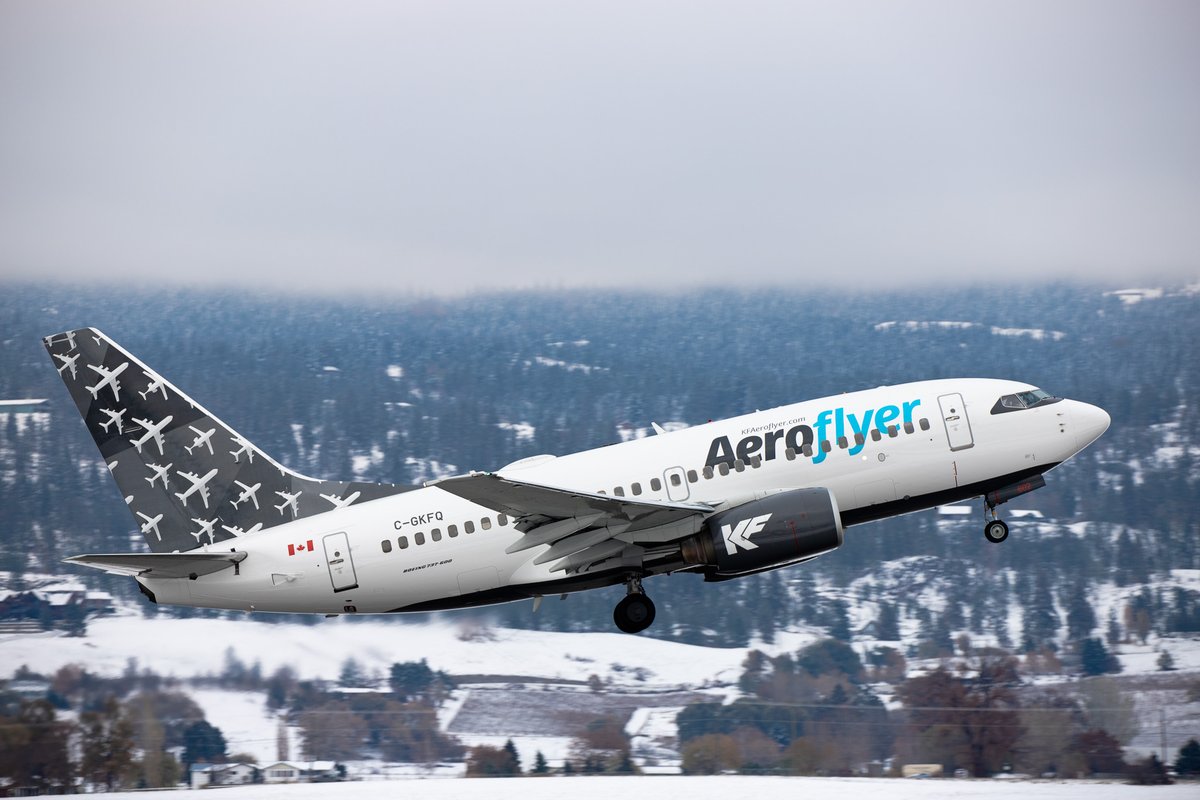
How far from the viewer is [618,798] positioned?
50.8 metres

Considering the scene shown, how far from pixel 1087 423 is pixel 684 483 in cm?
1168

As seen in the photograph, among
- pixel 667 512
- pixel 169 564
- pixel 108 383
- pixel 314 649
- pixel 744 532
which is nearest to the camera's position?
pixel 744 532

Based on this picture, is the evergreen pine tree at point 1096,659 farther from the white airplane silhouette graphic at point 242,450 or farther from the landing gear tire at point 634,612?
the white airplane silhouette graphic at point 242,450

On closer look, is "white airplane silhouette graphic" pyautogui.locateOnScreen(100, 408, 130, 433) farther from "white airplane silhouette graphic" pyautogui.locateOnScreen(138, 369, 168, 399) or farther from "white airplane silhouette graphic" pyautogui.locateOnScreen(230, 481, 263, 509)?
"white airplane silhouette graphic" pyautogui.locateOnScreen(230, 481, 263, 509)

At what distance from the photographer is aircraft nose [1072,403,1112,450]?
40375 mm

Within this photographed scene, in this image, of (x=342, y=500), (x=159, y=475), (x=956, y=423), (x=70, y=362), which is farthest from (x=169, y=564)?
(x=956, y=423)

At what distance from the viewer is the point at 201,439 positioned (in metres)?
43.1

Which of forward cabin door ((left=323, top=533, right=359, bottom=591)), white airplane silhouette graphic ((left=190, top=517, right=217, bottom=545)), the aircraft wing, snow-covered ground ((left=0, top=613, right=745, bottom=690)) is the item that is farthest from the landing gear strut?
snow-covered ground ((left=0, top=613, right=745, bottom=690))

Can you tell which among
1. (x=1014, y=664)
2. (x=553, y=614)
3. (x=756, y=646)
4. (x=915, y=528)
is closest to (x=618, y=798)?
(x=1014, y=664)

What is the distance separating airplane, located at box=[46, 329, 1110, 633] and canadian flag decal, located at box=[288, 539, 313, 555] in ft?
0.15

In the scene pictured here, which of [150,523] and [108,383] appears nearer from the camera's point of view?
[150,523]

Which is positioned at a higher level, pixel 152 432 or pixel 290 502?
pixel 152 432

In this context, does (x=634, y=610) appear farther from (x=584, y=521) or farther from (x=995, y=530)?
(x=995, y=530)

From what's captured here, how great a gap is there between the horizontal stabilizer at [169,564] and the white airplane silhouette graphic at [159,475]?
3466 mm
